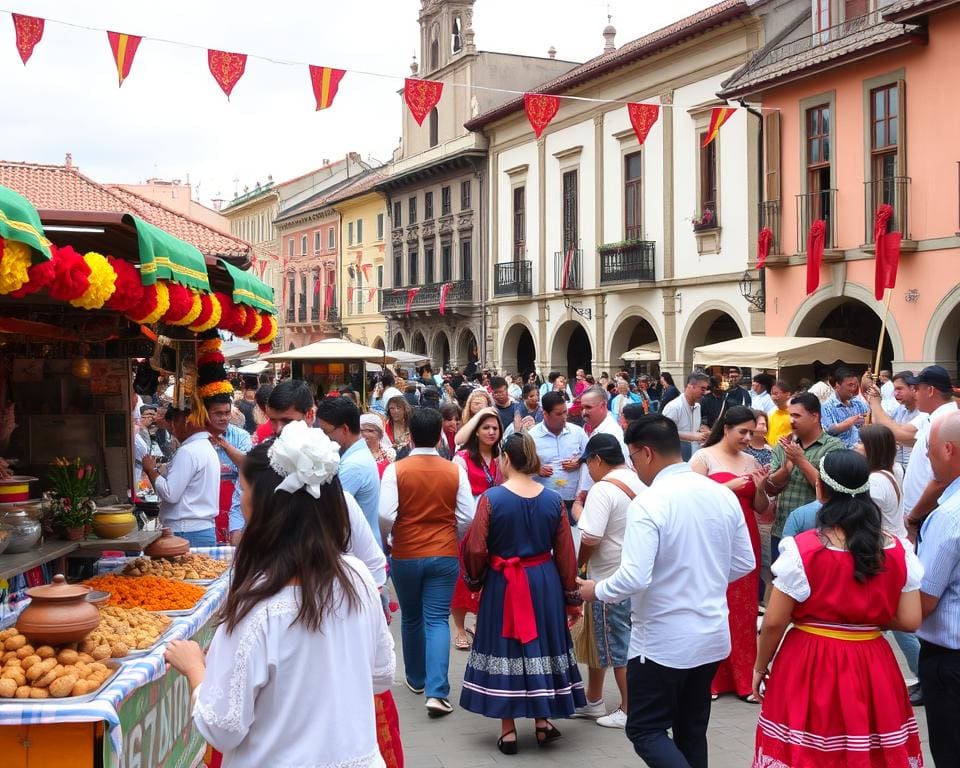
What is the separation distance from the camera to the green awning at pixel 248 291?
24.6ft

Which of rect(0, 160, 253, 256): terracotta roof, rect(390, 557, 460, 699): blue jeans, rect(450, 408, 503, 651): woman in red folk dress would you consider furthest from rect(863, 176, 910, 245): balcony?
rect(390, 557, 460, 699): blue jeans

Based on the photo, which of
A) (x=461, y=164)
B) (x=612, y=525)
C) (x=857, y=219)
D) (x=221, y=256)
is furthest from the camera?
(x=461, y=164)

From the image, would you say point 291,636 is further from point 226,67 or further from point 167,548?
point 226,67

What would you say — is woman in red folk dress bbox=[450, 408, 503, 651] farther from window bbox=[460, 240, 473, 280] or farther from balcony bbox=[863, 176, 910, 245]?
window bbox=[460, 240, 473, 280]

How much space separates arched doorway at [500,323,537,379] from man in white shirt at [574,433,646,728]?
29354 mm

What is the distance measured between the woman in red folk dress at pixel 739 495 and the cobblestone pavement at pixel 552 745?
0.15 m

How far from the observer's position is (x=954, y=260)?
60.6ft

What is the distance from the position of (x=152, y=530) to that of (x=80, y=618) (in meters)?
2.42

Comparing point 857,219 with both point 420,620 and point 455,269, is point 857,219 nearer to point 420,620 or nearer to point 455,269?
point 420,620

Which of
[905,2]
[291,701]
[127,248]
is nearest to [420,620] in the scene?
[127,248]

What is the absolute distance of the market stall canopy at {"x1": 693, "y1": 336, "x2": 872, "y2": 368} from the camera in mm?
16359

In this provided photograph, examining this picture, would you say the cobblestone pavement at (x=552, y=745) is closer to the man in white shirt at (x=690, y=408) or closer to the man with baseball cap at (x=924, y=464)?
the man with baseball cap at (x=924, y=464)

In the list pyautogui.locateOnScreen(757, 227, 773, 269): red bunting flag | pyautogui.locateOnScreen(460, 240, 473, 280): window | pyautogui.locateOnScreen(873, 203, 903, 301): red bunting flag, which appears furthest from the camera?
pyautogui.locateOnScreen(460, 240, 473, 280): window

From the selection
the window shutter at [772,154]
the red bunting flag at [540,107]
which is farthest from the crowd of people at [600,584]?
the window shutter at [772,154]
